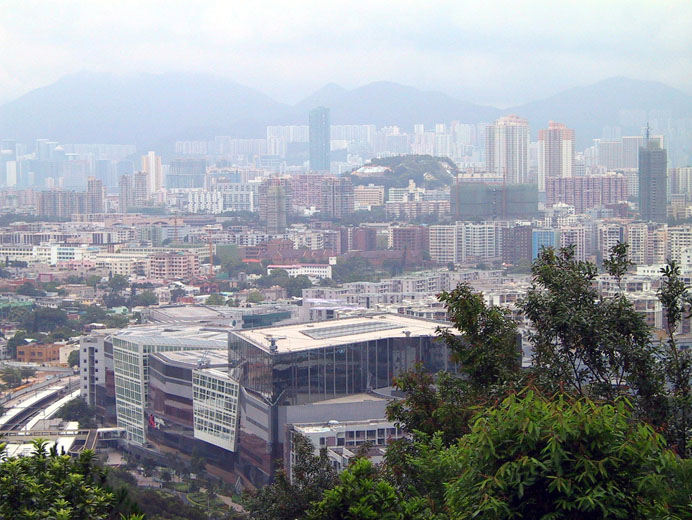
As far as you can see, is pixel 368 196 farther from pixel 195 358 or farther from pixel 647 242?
pixel 195 358

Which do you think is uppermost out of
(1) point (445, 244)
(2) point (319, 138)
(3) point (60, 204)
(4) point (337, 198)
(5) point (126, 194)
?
(2) point (319, 138)

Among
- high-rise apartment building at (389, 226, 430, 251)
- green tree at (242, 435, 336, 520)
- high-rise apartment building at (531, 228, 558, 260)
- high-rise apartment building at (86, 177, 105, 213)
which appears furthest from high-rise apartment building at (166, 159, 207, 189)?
green tree at (242, 435, 336, 520)

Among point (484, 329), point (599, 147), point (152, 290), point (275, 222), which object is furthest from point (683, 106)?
point (484, 329)

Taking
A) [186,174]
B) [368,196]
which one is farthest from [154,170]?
[368,196]

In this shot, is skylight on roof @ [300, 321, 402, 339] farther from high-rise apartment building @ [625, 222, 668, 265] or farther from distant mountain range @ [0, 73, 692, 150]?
distant mountain range @ [0, 73, 692, 150]

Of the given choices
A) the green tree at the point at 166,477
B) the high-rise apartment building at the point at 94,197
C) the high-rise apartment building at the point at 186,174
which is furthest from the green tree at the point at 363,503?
the high-rise apartment building at the point at 186,174

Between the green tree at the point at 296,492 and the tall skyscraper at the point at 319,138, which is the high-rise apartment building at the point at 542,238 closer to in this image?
the green tree at the point at 296,492
